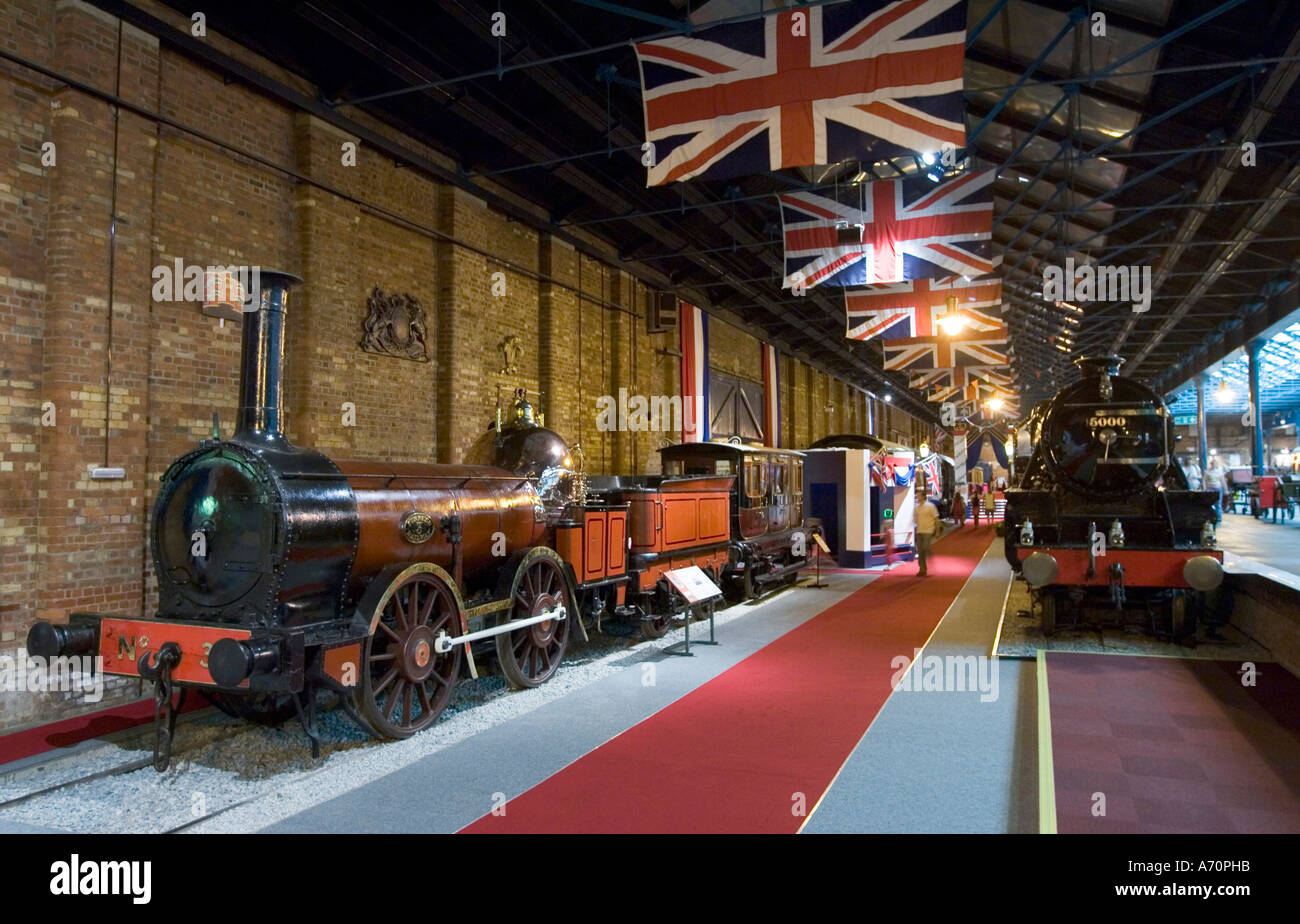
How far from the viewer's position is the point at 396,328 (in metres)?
9.31

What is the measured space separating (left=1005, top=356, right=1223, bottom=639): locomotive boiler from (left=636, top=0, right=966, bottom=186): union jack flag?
3955 millimetres

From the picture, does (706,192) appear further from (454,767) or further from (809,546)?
(454,767)

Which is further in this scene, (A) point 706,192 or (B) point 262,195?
(A) point 706,192

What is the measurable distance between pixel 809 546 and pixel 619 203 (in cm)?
695

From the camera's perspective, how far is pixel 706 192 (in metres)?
12.5

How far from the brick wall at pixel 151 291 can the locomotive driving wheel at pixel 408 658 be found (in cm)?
231

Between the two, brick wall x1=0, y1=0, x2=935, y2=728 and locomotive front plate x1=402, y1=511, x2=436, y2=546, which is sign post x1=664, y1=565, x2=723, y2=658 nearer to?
locomotive front plate x1=402, y1=511, x2=436, y2=546

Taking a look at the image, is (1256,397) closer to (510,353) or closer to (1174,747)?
(510,353)

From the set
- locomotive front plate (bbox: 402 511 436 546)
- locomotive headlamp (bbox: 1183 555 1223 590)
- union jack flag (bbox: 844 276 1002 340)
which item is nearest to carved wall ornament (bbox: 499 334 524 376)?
locomotive front plate (bbox: 402 511 436 546)

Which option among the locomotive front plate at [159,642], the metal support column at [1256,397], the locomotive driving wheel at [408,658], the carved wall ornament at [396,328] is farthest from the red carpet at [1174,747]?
the metal support column at [1256,397]

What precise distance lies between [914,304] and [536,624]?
995 cm

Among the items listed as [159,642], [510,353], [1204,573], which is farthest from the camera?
[510,353]

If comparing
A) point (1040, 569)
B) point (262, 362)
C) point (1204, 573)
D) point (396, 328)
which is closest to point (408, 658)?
point (262, 362)

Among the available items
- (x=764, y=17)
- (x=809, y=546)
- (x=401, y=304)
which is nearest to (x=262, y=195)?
(x=401, y=304)
